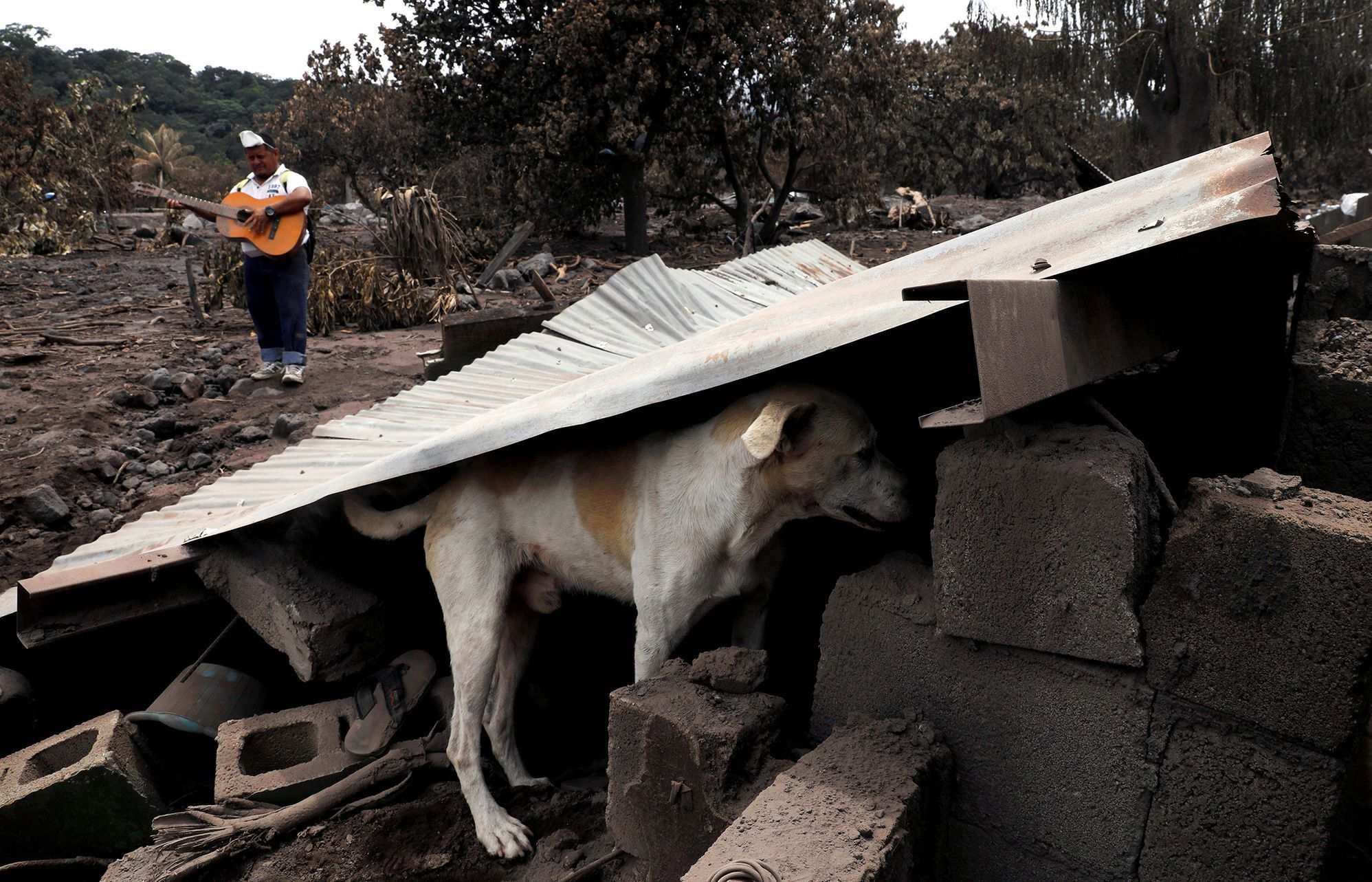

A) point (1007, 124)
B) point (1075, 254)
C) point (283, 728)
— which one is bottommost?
point (283, 728)

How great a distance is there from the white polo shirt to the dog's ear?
599 centimetres

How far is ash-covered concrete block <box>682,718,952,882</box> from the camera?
1.81m

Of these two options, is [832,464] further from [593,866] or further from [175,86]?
[175,86]

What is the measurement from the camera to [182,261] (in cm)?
Result: 1566

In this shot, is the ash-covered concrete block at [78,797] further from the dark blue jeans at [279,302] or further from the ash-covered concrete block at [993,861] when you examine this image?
the dark blue jeans at [279,302]

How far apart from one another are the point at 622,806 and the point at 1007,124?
1061 inches

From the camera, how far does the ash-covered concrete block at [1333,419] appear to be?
282 cm

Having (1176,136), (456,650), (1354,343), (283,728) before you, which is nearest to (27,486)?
(283,728)

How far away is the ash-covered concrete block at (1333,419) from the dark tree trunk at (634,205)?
42.2 feet

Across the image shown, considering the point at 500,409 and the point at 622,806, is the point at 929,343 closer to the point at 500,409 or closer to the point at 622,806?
the point at 500,409

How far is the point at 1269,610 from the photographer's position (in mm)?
1806

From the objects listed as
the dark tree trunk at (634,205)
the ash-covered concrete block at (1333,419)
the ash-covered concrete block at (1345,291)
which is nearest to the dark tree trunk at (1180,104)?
the dark tree trunk at (634,205)

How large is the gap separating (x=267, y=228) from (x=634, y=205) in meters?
8.96

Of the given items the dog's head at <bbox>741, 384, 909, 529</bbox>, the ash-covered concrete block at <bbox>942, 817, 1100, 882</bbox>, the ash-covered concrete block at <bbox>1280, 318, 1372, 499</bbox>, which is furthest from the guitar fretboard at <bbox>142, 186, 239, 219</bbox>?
the ash-covered concrete block at <bbox>1280, 318, 1372, 499</bbox>
